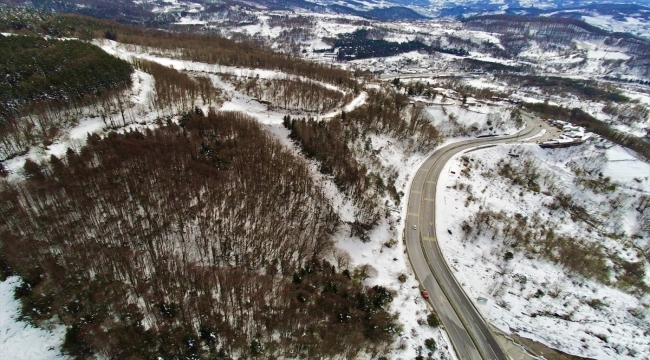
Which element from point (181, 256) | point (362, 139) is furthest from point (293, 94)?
point (181, 256)

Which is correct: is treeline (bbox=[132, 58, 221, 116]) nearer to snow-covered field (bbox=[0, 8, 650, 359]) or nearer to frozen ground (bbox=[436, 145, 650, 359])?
snow-covered field (bbox=[0, 8, 650, 359])

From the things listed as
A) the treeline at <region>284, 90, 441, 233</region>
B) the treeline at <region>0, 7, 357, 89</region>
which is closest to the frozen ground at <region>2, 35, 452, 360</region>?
the treeline at <region>284, 90, 441, 233</region>

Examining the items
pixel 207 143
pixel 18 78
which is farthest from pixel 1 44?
pixel 207 143

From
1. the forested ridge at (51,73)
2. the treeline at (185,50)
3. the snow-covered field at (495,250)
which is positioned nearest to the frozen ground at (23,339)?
the snow-covered field at (495,250)

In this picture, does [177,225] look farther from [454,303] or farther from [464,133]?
[464,133]

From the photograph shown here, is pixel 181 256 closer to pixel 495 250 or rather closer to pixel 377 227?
pixel 377 227

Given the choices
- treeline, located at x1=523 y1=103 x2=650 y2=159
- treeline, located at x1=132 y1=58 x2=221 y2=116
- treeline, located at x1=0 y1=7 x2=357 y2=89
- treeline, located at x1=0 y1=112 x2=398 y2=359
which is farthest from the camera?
treeline, located at x1=0 y1=7 x2=357 y2=89
